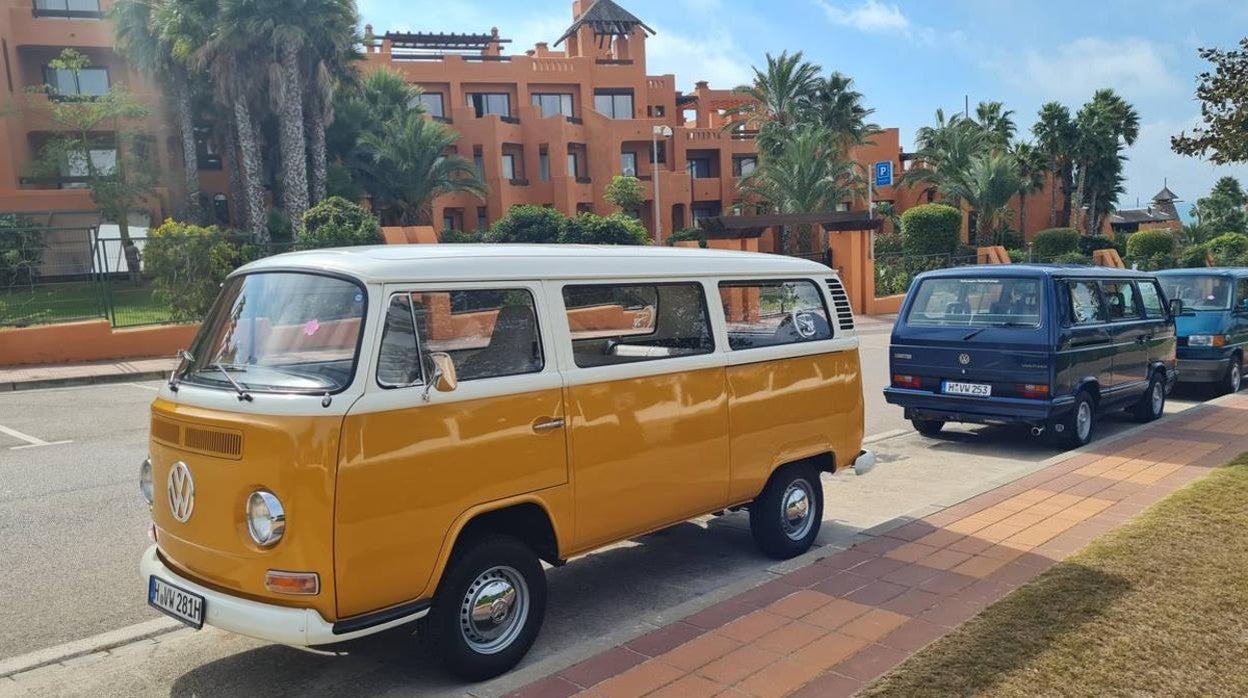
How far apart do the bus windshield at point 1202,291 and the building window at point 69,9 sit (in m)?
38.9

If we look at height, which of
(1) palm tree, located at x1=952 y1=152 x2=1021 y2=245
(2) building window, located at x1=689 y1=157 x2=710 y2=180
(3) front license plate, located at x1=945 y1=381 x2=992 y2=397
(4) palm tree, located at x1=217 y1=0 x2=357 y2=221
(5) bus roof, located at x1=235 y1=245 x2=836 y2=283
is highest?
(4) palm tree, located at x1=217 y1=0 x2=357 y2=221

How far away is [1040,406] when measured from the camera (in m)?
8.88

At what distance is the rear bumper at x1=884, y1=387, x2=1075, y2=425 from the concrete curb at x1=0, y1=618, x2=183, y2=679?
23.8ft

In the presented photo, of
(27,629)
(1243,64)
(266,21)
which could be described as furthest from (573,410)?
(266,21)

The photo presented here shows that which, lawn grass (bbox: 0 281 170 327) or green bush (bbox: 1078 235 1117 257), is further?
green bush (bbox: 1078 235 1117 257)

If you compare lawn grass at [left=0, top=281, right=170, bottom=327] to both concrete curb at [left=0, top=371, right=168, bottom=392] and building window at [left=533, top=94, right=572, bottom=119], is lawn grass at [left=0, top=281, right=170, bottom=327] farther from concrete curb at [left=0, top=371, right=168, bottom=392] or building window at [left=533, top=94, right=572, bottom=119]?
building window at [left=533, top=94, right=572, bottom=119]

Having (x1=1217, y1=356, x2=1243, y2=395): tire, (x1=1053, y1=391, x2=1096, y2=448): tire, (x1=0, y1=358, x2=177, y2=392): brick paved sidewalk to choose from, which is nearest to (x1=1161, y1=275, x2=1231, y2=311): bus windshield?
(x1=1217, y1=356, x2=1243, y2=395): tire

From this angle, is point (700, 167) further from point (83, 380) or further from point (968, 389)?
point (968, 389)

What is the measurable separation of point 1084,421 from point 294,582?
8378mm

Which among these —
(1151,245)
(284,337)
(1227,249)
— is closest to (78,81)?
(284,337)

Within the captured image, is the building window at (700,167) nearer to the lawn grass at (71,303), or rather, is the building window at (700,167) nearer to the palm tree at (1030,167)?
the palm tree at (1030,167)

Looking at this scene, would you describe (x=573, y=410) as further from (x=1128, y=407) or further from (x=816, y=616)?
(x=1128, y=407)

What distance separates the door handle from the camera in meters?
4.38

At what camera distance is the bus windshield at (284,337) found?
3.88 meters
